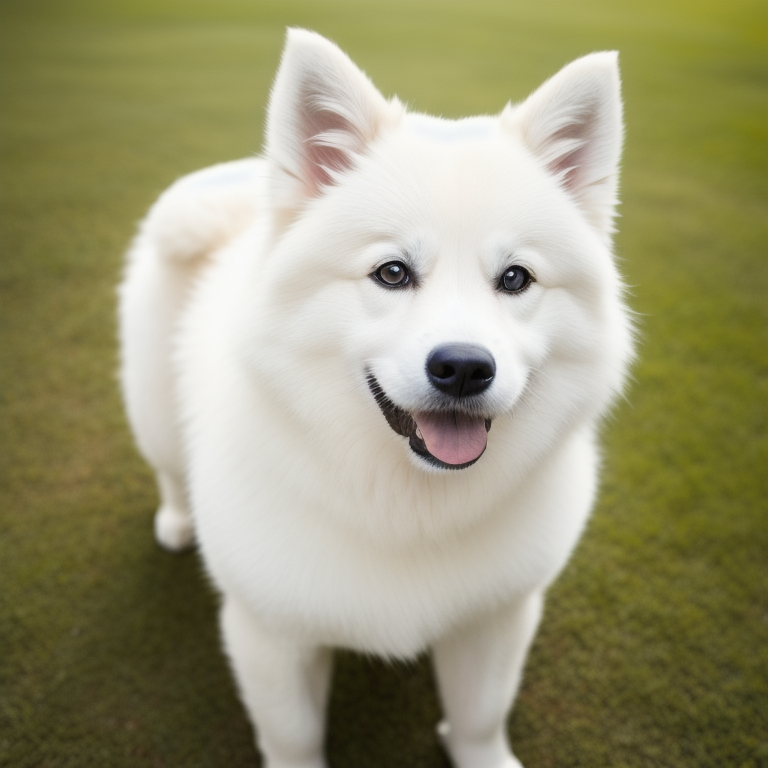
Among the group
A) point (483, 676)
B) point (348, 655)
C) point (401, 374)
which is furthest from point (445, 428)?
point (348, 655)

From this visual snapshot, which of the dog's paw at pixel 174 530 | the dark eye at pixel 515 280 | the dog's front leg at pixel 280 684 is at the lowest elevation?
the dog's paw at pixel 174 530

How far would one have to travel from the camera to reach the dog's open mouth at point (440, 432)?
1.43m

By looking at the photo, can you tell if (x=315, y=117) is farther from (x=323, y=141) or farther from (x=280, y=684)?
(x=280, y=684)

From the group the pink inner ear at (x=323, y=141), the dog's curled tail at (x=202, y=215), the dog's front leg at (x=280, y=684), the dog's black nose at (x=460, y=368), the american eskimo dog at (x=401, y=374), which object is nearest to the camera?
the dog's black nose at (x=460, y=368)

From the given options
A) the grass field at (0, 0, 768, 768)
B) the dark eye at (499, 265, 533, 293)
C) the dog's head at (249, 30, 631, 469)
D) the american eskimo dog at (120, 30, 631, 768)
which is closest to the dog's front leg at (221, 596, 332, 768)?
the american eskimo dog at (120, 30, 631, 768)

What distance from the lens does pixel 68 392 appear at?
10.9 feet

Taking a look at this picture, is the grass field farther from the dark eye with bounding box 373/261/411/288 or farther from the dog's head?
the dark eye with bounding box 373/261/411/288

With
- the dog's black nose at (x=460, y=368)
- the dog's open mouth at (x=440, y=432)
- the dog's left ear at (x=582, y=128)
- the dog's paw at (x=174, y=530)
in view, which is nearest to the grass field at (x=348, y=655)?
the dog's paw at (x=174, y=530)

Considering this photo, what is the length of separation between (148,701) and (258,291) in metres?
1.46

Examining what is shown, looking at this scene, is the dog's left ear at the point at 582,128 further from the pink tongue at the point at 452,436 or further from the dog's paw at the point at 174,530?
the dog's paw at the point at 174,530

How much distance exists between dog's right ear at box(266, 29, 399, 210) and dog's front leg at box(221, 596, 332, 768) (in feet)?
3.47

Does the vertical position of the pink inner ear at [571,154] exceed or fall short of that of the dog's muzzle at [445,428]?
Result: it exceeds it

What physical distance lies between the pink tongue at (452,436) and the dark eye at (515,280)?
286 millimetres

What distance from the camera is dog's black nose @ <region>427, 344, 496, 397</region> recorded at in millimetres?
1288
